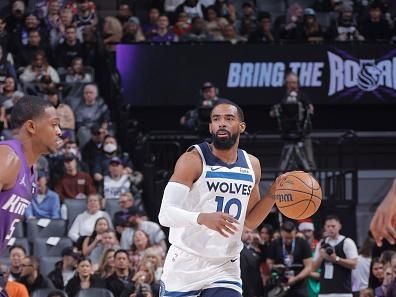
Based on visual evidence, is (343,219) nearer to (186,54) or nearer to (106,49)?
(186,54)

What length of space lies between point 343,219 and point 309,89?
10.4 ft

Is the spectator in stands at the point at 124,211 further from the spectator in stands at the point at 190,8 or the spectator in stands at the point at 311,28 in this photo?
the spectator in stands at the point at 311,28

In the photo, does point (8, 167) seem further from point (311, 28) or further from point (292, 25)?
point (292, 25)

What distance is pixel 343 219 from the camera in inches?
647

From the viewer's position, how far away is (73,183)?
50.1 feet

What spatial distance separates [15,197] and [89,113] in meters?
10.3

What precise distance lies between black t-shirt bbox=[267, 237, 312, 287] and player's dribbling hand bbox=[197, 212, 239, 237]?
6.33 meters

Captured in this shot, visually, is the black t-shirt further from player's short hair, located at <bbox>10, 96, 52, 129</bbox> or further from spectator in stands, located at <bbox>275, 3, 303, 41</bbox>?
player's short hair, located at <bbox>10, 96, 52, 129</bbox>

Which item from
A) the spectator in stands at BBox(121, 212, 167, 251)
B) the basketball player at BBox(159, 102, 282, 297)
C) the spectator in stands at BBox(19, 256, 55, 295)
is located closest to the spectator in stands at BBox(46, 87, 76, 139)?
the spectator in stands at BBox(121, 212, 167, 251)

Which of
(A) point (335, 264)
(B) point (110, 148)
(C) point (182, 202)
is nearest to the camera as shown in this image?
(C) point (182, 202)

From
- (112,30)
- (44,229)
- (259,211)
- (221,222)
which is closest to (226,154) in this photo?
(259,211)

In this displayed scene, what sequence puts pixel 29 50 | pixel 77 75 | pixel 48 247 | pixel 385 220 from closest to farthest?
pixel 385 220
pixel 48 247
pixel 77 75
pixel 29 50

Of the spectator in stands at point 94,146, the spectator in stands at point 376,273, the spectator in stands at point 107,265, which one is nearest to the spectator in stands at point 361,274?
the spectator in stands at point 376,273

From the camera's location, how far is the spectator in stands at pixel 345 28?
63.2 feet
